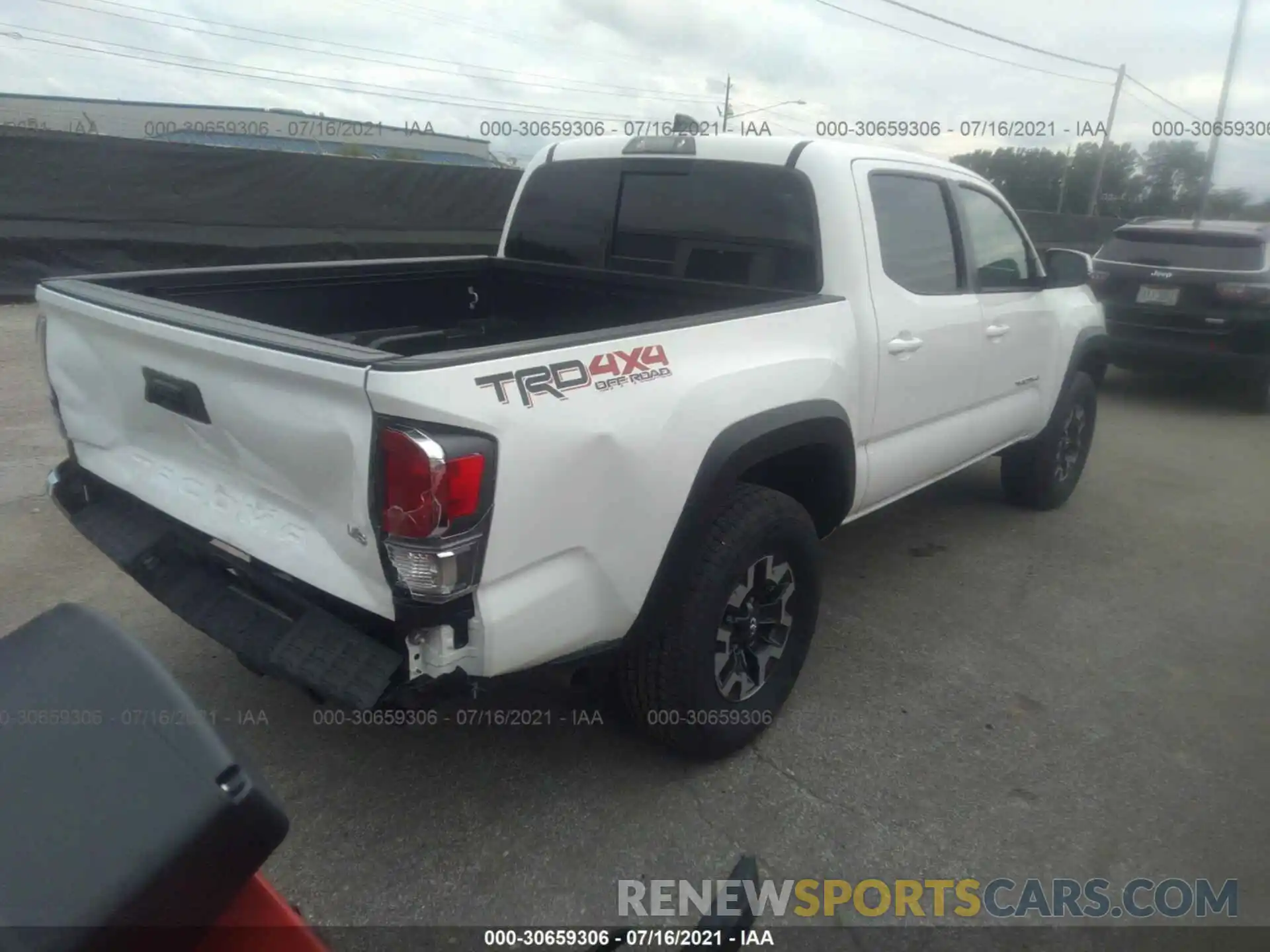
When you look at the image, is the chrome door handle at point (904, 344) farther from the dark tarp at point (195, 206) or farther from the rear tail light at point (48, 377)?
the dark tarp at point (195, 206)

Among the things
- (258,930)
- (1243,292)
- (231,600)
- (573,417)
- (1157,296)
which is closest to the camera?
(258,930)

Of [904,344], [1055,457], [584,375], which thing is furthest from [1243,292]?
[584,375]

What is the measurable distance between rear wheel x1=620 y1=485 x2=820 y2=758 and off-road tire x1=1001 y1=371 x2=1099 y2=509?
258cm

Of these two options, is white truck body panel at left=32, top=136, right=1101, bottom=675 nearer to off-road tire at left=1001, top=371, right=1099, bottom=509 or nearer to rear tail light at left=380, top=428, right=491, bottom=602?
rear tail light at left=380, top=428, right=491, bottom=602

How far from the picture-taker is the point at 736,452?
2623 mm

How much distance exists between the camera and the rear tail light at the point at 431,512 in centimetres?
190

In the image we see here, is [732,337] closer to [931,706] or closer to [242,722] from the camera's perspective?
[931,706]

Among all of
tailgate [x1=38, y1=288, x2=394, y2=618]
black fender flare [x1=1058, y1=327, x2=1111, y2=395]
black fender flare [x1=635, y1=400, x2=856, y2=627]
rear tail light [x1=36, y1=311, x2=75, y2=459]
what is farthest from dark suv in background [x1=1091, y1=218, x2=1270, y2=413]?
rear tail light [x1=36, y1=311, x2=75, y2=459]

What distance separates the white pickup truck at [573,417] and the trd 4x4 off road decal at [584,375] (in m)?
0.01

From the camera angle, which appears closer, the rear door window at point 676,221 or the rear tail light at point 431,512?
the rear tail light at point 431,512

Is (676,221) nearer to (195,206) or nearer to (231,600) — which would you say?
(231,600)

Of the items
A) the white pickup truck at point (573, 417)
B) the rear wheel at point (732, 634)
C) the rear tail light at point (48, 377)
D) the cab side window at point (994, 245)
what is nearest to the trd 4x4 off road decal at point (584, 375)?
the white pickup truck at point (573, 417)

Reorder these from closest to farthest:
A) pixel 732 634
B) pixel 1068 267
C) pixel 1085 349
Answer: pixel 732 634 → pixel 1068 267 → pixel 1085 349

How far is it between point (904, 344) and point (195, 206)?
885cm
